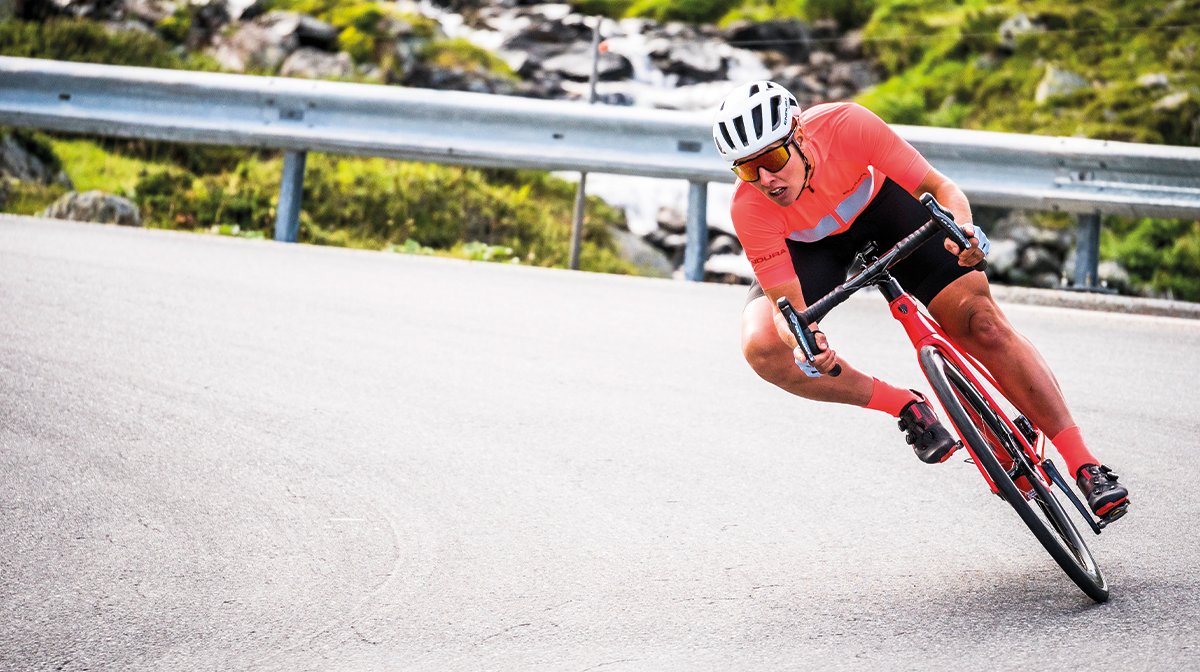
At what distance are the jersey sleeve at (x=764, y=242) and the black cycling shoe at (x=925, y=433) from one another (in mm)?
640

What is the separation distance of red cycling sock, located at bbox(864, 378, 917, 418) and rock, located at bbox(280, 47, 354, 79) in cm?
1741

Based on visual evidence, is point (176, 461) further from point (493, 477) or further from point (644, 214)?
point (644, 214)

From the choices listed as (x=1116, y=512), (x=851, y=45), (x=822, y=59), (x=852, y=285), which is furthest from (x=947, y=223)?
(x=851, y=45)

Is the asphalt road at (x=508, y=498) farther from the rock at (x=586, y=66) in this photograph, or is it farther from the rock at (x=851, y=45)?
the rock at (x=851, y=45)

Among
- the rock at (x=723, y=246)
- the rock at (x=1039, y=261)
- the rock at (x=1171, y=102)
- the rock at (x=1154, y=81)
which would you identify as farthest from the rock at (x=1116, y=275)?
the rock at (x=1154, y=81)

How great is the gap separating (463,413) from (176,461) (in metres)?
1.42

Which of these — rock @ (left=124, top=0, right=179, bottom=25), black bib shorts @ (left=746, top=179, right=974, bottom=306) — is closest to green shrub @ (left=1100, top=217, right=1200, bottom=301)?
black bib shorts @ (left=746, top=179, right=974, bottom=306)

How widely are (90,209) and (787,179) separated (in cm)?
798

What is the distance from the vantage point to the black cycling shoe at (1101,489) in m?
4.27

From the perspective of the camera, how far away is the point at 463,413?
6.09 meters

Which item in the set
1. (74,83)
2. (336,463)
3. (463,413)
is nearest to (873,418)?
(463,413)

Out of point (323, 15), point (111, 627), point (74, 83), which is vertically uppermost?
point (323, 15)

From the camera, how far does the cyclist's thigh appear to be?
4785 millimetres

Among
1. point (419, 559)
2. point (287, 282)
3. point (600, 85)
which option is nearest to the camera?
point (419, 559)
